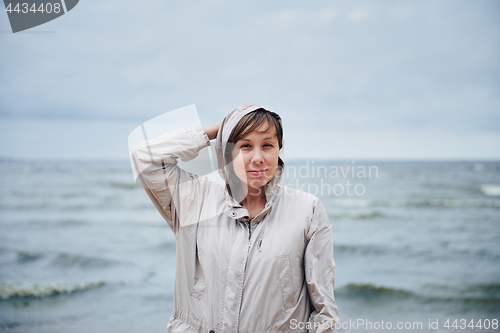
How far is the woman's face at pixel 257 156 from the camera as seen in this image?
79.8 inches

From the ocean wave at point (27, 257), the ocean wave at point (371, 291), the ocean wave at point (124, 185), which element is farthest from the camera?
the ocean wave at point (124, 185)

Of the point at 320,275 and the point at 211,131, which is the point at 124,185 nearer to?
the point at 211,131

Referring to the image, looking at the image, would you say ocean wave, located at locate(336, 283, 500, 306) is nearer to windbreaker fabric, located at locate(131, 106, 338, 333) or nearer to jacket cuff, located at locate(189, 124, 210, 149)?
windbreaker fabric, located at locate(131, 106, 338, 333)

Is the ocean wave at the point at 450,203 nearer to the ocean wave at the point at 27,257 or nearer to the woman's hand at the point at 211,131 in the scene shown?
the ocean wave at the point at 27,257

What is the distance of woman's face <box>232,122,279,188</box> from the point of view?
2027 millimetres

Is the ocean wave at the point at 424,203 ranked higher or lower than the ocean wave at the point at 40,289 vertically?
lower

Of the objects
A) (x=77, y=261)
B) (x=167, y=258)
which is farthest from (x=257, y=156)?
(x=77, y=261)

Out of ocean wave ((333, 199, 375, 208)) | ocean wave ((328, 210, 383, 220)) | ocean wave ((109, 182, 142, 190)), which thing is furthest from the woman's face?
ocean wave ((109, 182, 142, 190))

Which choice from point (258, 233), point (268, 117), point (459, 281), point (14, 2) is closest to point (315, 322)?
point (258, 233)

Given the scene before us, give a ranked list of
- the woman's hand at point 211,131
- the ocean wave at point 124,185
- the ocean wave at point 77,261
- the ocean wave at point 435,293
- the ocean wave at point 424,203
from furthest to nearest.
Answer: the ocean wave at point 124,185
the ocean wave at point 424,203
the ocean wave at point 77,261
the ocean wave at point 435,293
the woman's hand at point 211,131

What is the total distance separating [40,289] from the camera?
8.16 m

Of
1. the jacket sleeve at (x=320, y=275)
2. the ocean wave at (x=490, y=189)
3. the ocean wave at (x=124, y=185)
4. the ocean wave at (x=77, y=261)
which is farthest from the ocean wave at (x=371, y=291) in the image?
the ocean wave at (x=490, y=189)

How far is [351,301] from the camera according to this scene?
771 cm

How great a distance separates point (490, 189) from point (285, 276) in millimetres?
24115
